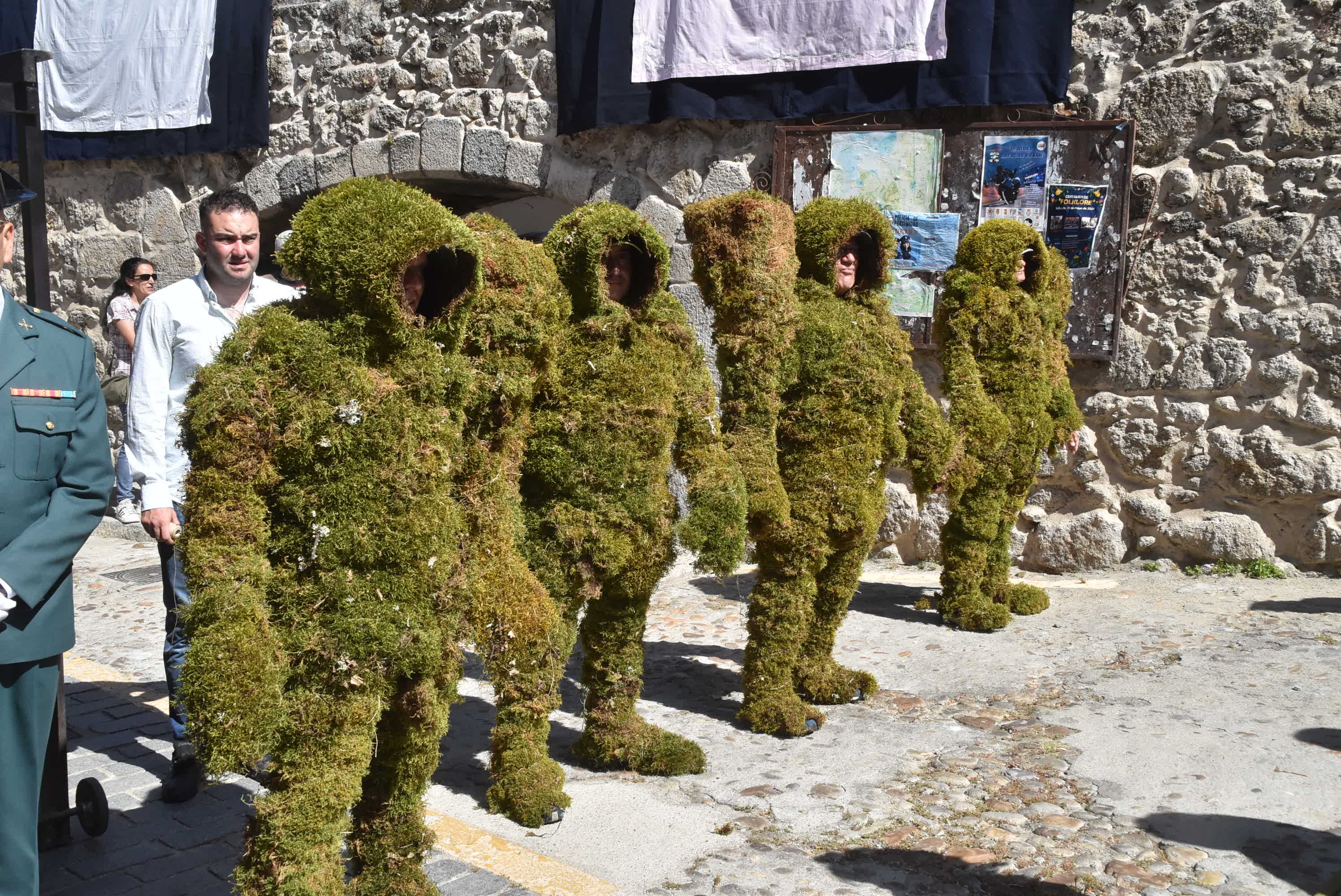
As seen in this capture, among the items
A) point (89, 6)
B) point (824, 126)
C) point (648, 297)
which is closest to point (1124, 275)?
point (824, 126)

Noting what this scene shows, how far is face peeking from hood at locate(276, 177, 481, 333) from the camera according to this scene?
250 cm

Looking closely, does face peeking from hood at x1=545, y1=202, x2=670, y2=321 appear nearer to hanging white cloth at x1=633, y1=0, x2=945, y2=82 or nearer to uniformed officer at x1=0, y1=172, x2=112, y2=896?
uniformed officer at x1=0, y1=172, x2=112, y2=896

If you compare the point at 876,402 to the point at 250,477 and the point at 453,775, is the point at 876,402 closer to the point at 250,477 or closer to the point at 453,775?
the point at 453,775

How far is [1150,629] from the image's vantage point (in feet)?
18.4

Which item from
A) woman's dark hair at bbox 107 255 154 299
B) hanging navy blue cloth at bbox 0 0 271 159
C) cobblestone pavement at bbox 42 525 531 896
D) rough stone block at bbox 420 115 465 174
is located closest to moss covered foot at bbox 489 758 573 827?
Answer: cobblestone pavement at bbox 42 525 531 896

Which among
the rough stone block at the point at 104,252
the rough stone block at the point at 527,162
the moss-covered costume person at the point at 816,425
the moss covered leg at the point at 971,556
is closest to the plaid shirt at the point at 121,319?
the rough stone block at the point at 104,252

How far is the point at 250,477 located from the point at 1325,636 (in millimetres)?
5235

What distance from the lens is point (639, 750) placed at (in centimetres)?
395

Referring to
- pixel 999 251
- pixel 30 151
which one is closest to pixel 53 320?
pixel 30 151

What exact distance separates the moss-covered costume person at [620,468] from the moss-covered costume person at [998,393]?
192 centimetres

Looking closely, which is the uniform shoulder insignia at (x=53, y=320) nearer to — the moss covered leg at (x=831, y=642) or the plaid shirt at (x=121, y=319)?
the moss covered leg at (x=831, y=642)

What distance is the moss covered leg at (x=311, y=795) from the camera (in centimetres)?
236

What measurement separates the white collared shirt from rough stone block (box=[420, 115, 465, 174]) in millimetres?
4312

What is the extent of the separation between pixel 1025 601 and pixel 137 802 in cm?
451
